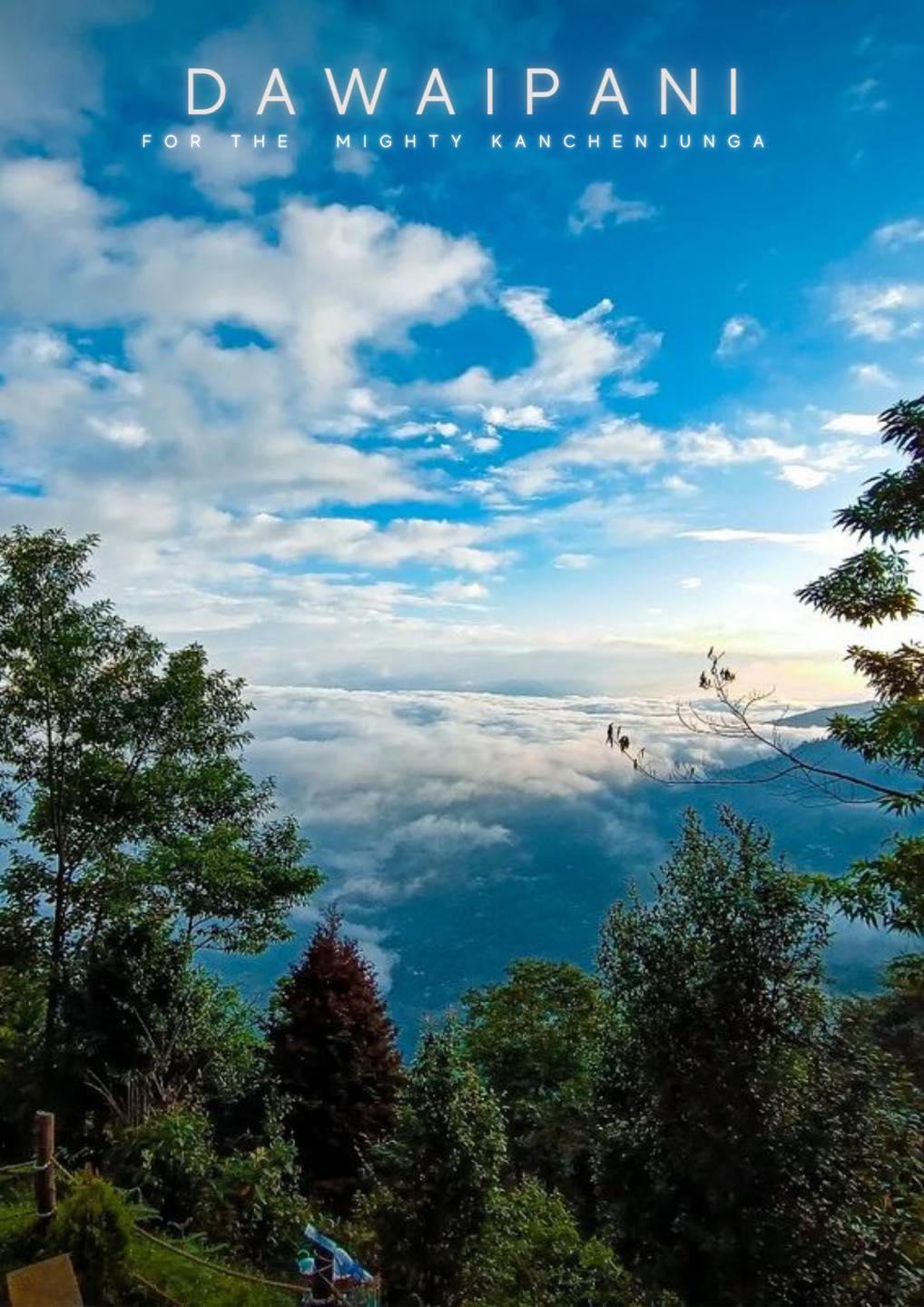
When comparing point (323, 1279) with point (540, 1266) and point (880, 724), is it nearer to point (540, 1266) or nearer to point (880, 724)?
point (540, 1266)

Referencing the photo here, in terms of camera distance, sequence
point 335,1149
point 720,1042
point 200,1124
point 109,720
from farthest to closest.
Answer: point 335,1149 → point 109,720 → point 200,1124 → point 720,1042

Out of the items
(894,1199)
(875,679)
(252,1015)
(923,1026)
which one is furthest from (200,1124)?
(923,1026)

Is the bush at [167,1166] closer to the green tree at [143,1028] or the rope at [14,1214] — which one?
the rope at [14,1214]

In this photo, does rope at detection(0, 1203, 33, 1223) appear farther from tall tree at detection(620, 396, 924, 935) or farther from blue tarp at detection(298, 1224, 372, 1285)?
tall tree at detection(620, 396, 924, 935)

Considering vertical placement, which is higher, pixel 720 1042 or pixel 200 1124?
pixel 720 1042

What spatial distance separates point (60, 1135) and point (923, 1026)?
25.9m

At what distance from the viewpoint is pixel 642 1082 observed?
7875 mm

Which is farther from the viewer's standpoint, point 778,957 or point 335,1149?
point 335,1149

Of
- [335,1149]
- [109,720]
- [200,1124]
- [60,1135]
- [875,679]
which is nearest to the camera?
[875,679]

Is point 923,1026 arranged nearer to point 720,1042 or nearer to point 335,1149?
point 335,1149

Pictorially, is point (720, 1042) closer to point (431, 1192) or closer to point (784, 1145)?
point (784, 1145)

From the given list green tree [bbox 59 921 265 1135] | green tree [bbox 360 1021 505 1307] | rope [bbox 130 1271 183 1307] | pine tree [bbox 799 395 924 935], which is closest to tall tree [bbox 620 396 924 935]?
pine tree [bbox 799 395 924 935]

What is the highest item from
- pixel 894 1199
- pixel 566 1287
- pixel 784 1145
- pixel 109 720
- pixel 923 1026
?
pixel 109 720

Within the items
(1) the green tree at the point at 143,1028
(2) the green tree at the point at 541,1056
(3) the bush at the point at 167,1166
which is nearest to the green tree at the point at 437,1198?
(3) the bush at the point at 167,1166
